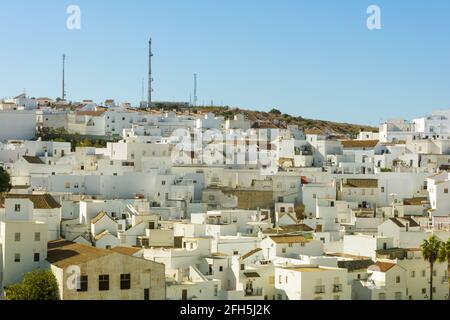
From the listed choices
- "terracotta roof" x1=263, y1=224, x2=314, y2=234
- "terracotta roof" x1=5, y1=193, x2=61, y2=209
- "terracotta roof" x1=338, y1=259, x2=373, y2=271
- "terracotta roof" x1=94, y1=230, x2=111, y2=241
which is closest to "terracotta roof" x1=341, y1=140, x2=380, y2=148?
"terracotta roof" x1=263, y1=224, x2=314, y2=234

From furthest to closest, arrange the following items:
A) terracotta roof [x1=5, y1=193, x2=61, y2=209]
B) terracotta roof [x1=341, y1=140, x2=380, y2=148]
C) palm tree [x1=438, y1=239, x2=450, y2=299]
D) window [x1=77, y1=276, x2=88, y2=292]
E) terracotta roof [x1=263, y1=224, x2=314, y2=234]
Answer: terracotta roof [x1=341, y1=140, x2=380, y2=148]
terracotta roof [x1=263, y1=224, x2=314, y2=234]
terracotta roof [x1=5, y1=193, x2=61, y2=209]
palm tree [x1=438, y1=239, x2=450, y2=299]
window [x1=77, y1=276, x2=88, y2=292]

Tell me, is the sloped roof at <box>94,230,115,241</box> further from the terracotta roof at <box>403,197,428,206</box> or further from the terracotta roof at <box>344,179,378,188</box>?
the terracotta roof at <box>403,197,428,206</box>

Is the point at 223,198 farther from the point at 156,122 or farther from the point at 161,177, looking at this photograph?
the point at 156,122

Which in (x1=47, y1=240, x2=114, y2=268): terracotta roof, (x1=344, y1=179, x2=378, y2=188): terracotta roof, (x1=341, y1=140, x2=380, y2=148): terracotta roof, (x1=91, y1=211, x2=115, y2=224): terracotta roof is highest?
(x1=341, y1=140, x2=380, y2=148): terracotta roof

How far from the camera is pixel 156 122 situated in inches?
2372

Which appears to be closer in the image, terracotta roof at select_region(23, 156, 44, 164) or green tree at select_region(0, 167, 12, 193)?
green tree at select_region(0, 167, 12, 193)

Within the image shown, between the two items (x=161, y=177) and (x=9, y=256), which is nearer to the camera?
(x=9, y=256)

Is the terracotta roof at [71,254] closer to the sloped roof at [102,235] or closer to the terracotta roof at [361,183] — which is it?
the sloped roof at [102,235]

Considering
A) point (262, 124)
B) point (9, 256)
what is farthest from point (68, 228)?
point (262, 124)

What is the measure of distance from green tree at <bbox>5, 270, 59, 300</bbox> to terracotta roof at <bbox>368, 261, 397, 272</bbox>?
11.8 meters

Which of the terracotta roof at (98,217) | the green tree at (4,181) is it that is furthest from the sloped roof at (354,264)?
the green tree at (4,181)

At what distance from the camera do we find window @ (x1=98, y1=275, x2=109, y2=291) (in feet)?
84.1

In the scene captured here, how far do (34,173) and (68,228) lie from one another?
30.9 ft
